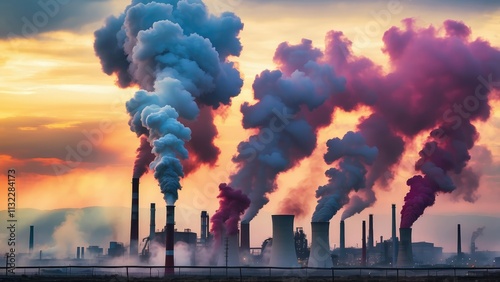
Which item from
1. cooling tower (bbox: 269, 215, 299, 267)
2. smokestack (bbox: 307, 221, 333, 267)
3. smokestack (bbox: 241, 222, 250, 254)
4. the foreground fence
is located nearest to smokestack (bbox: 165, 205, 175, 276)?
the foreground fence

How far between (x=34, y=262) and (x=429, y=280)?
→ 123 m

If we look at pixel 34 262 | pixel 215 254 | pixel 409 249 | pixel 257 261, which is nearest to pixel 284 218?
pixel 215 254

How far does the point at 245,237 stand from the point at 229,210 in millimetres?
21595

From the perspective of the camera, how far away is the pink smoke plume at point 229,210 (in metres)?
138

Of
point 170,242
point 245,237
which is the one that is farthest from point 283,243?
point 245,237

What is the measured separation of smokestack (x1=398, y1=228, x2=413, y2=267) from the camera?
15200cm

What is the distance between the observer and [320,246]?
135000 millimetres

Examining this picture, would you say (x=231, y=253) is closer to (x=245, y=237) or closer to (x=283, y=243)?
(x=283, y=243)

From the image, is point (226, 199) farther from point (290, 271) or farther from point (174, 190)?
point (174, 190)

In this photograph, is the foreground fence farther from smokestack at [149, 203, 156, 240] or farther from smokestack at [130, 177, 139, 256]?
smokestack at [149, 203, 156, 240]

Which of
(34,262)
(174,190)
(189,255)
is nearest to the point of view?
(174,190)

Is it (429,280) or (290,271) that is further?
(290,271)

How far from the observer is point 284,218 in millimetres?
124438

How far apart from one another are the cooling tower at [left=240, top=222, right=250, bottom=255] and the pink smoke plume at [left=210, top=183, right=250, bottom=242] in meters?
11.9
